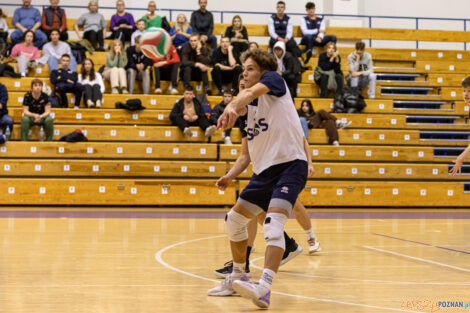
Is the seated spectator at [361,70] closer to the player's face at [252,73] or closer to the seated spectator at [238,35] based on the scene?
the seated spectator at [238,35]

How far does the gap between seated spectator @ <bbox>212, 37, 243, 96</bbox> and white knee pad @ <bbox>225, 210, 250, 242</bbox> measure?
10444 millimetres

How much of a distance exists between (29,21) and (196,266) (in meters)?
12.3

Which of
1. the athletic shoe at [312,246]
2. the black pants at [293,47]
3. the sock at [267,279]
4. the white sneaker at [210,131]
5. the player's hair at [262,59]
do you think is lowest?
the athletic shoe at [312,246]

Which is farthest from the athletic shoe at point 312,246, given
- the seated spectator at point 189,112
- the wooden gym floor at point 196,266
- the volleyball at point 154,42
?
the seated spectator at point 189,112

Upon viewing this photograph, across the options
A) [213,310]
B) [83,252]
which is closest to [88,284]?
[213,310]

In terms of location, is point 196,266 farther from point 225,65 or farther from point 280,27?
point 280,27

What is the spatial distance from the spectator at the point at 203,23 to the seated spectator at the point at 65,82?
3.57 meters

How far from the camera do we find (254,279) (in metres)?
5.38

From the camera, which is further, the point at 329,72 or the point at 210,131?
the point at 329,72

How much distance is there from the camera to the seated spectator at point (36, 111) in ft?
43.9

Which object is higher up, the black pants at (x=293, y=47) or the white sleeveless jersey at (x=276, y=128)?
the black pants at (x=293, y=47)

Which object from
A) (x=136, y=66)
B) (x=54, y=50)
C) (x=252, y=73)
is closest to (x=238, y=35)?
(x=136, y=66)

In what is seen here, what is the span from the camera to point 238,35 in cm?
1570

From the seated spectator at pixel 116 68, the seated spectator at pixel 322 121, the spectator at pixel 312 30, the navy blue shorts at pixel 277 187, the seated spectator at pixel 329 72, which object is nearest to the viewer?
the navy blue shorts at pixel 277 187
